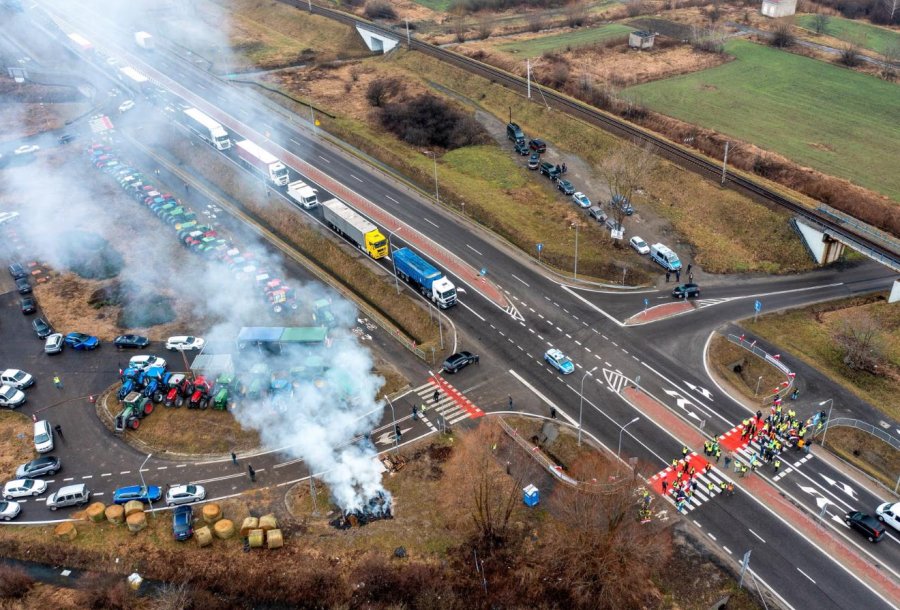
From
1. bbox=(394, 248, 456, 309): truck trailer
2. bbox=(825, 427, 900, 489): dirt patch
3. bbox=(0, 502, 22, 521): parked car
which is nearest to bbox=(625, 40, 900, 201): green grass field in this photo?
bbox=(825, 427, 900, 489): dirt patch

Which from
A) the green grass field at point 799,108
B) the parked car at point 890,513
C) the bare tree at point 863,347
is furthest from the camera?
the green grass field at point 799,108

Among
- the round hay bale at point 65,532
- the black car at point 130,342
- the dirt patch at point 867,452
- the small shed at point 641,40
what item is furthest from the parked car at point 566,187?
the round hay bale at point 65,532

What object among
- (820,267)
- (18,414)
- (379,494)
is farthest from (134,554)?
(820,267)

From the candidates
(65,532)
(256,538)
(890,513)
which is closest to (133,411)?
(65,532)

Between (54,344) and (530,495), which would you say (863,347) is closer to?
(530,495)

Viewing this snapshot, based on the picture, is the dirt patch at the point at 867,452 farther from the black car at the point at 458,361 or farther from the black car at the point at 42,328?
the black car at the point at 42,328

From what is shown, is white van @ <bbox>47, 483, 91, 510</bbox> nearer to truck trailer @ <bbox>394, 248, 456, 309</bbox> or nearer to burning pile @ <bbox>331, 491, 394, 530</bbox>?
burning pile @ <bbox>331, 491, 394, 530</bbox>

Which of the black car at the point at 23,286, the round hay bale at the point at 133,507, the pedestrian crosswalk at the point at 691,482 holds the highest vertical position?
the black car at the point at 23,286

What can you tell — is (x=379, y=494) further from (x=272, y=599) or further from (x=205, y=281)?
(x=205, y=281)
